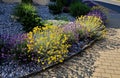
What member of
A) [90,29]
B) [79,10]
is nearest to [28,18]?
[90,29]

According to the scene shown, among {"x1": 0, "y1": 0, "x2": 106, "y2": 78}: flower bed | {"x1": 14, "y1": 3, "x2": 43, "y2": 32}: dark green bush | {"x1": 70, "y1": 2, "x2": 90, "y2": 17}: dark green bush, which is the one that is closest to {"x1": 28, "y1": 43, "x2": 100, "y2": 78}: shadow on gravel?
{"x1": 0, "y1": 0, "x2": 106, "y2": 78}: flower bed

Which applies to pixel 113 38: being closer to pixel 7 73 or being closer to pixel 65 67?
pixel 65 67

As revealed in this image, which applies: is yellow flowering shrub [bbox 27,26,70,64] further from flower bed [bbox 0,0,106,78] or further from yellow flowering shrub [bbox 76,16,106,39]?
yellow flowering shrub [bbox 76,16,106,39]

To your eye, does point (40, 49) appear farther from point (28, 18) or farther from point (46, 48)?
point (28, 18)

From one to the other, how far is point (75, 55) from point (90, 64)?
2.19 ft

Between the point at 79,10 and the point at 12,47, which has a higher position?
the point at 79,10

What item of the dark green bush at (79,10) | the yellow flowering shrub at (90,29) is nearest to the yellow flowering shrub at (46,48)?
the yellow flowering shrub at (90,29)

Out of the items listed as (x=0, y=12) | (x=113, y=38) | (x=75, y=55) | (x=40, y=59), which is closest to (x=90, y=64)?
(x=75, y=55)

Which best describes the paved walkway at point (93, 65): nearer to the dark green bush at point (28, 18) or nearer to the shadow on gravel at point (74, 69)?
the shadow on gravel at point (74, 69)

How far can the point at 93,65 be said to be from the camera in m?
5.63

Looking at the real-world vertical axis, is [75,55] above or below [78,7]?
below

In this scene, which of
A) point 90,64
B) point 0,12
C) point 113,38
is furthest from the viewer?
point 0,12

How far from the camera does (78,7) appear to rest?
11.1 metres

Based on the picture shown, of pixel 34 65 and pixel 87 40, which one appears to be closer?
pixel 34 65
